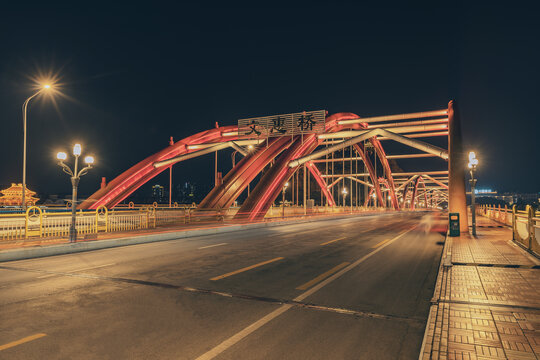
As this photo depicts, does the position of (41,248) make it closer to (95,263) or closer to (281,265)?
(95,263)

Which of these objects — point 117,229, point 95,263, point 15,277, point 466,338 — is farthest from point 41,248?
point 466,338

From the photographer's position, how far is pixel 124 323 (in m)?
4.98

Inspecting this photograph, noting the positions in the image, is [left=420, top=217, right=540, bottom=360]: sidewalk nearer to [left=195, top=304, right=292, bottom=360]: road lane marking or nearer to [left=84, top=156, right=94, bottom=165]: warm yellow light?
[left=195, top=304, right=292, bottom=360]: road lane marking

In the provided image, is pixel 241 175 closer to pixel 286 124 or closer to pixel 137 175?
pixel 286 124

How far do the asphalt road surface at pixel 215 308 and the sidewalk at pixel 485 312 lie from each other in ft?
1.11

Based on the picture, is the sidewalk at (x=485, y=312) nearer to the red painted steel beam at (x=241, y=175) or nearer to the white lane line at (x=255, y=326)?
the white lane line at (x=255, y=326)

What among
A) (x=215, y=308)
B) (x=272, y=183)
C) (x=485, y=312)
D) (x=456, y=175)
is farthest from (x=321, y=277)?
(x=272, y=183)

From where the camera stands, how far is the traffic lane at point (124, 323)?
4.04 meters

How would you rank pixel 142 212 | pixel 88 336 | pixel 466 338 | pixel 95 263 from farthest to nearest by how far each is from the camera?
pixel 142 212
pixel 95 263
pixel 88 336
pixel 466 338

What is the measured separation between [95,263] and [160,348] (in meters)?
7.49

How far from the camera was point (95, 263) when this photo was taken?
10.4m

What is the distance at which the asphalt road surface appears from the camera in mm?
4125

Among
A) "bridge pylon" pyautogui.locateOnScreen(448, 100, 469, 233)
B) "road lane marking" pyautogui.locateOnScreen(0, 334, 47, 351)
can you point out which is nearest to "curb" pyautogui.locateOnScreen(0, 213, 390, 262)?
"road lane marking" pyautogui.locateOnScreen(0, 334, 47, 351)

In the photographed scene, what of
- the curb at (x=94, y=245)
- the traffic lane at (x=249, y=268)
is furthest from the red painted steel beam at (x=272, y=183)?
the traffic lane at (x=249, y=268)
